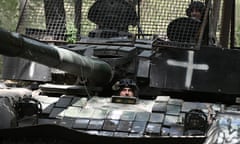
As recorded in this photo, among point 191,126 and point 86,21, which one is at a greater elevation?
point 86,21

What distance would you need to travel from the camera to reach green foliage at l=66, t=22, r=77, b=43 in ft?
29.1

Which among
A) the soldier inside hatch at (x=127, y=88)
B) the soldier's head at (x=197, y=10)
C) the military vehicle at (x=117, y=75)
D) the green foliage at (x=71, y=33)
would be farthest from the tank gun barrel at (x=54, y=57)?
the soldier's head at (x=197, y=10)

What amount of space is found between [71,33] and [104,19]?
0.54 m

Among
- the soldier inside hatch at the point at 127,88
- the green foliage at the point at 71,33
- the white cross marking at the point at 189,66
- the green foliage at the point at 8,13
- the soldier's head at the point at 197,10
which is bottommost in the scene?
the green foliage at the point at 8,13

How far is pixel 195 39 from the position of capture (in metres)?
8.51

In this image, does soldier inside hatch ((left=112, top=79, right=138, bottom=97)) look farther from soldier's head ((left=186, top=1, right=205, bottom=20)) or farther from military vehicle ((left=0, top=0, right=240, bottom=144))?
soldier's head ((left=186, top=1, right=205, bottom=20))

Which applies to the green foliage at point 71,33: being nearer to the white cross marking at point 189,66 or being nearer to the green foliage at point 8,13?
the white cross marking at point 189,66

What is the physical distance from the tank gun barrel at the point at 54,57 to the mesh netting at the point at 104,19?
138 centimetres

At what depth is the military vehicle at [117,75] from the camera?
6.11m

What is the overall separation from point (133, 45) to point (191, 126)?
2128 millimetres

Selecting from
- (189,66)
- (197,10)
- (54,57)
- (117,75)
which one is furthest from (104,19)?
(54,57)

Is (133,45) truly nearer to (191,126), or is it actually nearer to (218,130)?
(191,126)

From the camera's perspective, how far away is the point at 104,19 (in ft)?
29.9

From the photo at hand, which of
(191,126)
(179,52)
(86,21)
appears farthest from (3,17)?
(191,126)
